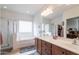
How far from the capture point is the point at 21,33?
1.63m

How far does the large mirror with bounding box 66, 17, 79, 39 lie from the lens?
1.47m

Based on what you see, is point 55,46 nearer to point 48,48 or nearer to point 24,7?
point 48,48

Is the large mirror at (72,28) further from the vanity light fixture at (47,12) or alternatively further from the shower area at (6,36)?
the shower area at (6,36)

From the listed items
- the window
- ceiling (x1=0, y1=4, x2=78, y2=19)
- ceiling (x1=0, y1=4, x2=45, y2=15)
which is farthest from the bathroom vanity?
ceiling (x1=0, y1=4, x2=45, y2=15)

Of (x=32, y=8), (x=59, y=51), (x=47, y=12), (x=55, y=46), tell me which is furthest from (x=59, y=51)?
(x=32, y=8)

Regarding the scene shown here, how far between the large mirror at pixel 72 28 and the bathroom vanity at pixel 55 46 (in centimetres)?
15

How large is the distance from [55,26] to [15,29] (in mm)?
729

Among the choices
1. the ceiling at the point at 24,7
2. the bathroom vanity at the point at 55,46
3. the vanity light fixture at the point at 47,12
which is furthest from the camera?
the vanity light fixture at the point at 47,12

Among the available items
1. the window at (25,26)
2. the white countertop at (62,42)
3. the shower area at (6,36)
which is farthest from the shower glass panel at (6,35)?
the white countertop at (62,42)

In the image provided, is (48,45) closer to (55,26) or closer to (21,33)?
(55,26)

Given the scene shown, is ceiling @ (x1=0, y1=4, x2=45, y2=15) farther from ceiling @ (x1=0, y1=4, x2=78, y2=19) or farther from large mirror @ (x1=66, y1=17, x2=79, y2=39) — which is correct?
large mirror @ (x1=66, y1=17, x2=79, y2=39)

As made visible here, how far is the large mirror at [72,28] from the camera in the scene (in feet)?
4.83

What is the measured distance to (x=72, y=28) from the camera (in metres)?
1.52
